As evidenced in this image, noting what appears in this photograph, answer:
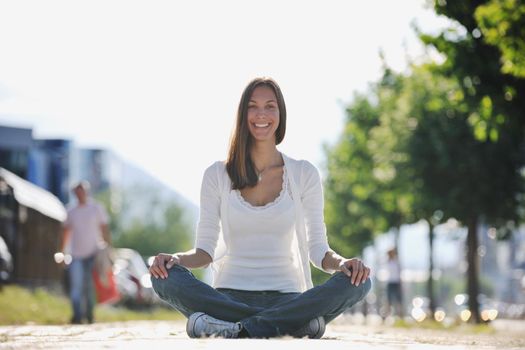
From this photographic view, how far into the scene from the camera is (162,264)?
6426mm

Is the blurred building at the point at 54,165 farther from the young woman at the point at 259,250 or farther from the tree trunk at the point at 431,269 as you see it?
the young woman at the point at 259,250

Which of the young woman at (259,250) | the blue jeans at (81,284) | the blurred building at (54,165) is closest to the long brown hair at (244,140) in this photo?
the young woman at (259,250)

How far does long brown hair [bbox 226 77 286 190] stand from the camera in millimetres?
6938

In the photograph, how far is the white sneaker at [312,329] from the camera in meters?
6.50

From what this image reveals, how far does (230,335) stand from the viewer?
20.6ft

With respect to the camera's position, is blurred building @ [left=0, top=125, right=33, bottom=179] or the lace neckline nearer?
the lace neckline

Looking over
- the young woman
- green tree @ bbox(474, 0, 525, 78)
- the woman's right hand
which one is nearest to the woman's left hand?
the young woman

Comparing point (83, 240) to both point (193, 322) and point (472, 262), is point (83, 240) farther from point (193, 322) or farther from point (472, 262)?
point (472, 262)

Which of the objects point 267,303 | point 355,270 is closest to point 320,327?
point 267,303

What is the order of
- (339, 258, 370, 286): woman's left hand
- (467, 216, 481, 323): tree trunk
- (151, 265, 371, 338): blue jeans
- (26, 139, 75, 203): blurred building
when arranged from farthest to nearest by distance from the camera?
(26, 139, 75, 203): blurred building < (467, 216, 481, 323): tree trunk < (151, 265, 371, 338): blue jeans < (339, 258, 370, 286): woman's left hand

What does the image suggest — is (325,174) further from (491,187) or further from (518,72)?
(518,72)

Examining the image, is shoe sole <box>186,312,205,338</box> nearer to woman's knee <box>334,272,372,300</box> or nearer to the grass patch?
woman's knee <box>334,272,372,300</box>

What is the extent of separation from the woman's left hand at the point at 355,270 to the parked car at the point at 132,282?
2303 cm

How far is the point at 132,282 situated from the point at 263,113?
81.4ft
